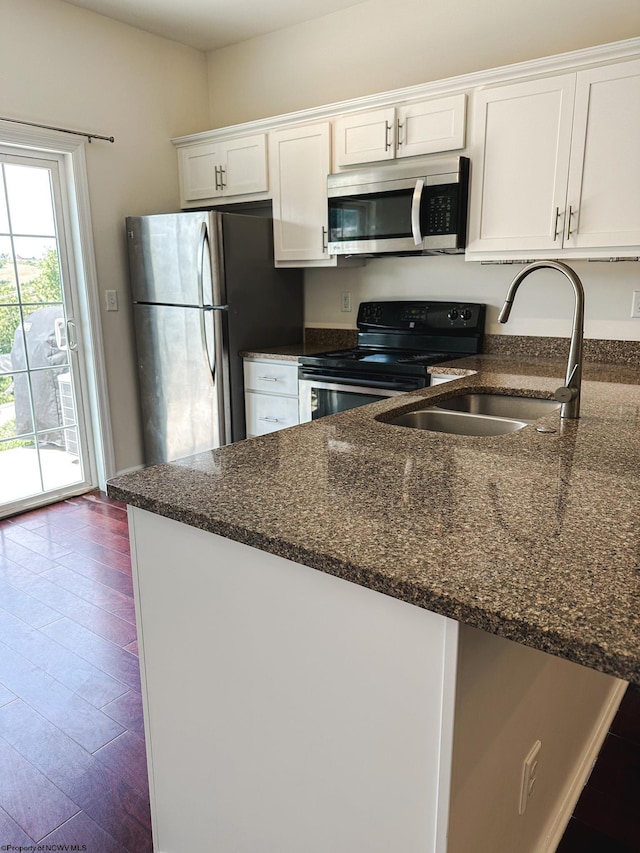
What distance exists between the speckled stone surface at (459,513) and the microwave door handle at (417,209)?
4.98 ft

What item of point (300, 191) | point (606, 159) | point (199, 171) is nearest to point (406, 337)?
point (300, 191)

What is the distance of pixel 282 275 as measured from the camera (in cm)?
371

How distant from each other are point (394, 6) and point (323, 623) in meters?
3.44

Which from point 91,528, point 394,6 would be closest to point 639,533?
point 91,528

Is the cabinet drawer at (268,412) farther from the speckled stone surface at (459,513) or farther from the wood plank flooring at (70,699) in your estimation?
the speckled stone surface at (459,513)

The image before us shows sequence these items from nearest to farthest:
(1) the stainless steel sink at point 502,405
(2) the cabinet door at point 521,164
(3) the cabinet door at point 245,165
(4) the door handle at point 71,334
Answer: (1) the stainless steel sink at point 502,405, (2) the cabinet door at point 521,164, (3) the cabinet door at point 245,165, (4) the door handle at point 71,334

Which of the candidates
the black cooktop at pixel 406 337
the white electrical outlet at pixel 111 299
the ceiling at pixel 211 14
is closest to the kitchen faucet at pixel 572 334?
the black cooktop at pixel 406 337

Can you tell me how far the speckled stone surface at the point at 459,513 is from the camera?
71 centimetres

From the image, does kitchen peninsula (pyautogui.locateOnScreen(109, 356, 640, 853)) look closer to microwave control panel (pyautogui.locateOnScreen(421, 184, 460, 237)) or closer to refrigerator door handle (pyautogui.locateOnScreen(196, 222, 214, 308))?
microwave control panel (pyautogui.locateOnScreen(421, 184, 460, 237))

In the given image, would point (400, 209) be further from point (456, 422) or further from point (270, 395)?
point (456, 422)

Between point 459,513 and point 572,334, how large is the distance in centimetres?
85

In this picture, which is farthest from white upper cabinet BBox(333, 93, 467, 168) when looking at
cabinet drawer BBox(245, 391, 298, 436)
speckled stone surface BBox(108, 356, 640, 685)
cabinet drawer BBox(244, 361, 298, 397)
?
speckled stone surface BBox(108, 356, 640, 685)

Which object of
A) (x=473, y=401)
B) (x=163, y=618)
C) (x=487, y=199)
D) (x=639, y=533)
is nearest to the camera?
(x=639, y=533)

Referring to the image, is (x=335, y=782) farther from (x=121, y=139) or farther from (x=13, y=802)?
(x=121, y=139)
